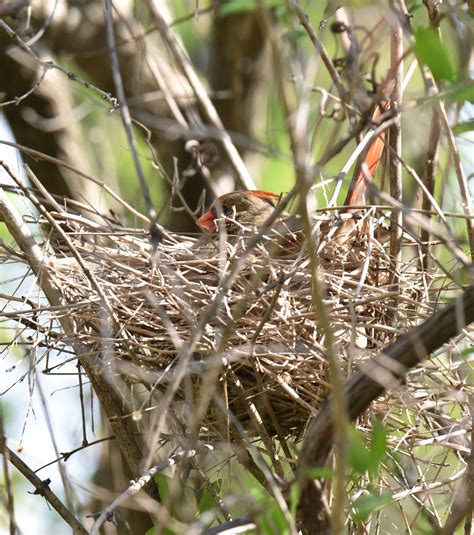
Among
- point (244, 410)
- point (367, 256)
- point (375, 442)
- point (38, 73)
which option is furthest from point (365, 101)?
point (38, 73)

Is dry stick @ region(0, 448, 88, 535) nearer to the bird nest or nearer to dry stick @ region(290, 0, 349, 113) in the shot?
the bird nest

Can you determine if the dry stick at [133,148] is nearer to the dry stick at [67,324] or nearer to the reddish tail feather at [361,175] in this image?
the dry stick at [67,324]

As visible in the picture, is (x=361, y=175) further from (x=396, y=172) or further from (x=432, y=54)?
(x=432, y=54)

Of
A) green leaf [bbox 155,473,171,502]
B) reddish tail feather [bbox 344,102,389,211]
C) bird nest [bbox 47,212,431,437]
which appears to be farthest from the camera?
reddish tail feather [bbox 344,102,389,211]

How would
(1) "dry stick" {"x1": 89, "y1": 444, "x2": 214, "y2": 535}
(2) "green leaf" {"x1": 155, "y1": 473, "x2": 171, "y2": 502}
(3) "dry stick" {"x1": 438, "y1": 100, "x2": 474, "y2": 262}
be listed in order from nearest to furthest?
1. (1) "dry stick" {"x1": 89, "y1": 444, "x2": 214, "y2": 535}
2. (3) "dry stick" {"x1": 438, "y1": 100, "x2": 474, "y2": 262}
3. (2) "green leaf" {"x1": 155, "y1": 473, "x2": 171, "y2": 502}

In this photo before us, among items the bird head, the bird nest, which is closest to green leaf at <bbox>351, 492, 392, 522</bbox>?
the bird nest

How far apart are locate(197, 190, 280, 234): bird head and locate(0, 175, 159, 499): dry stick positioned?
91 centimetres

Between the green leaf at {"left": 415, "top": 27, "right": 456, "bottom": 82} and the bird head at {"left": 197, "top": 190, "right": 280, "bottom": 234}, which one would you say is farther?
the bird head at {"left": 197, "top": 190, "right": 280, "bottom": 234}

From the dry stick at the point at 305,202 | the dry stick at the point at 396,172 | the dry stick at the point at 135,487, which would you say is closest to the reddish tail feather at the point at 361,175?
the dry stick at the point at 396,172

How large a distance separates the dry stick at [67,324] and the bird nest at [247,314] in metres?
0.03

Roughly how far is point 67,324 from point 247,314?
22.4 inches

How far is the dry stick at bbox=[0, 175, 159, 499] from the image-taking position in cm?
281

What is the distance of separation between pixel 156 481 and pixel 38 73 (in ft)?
8.16

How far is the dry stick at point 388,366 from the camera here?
1.79 meters
